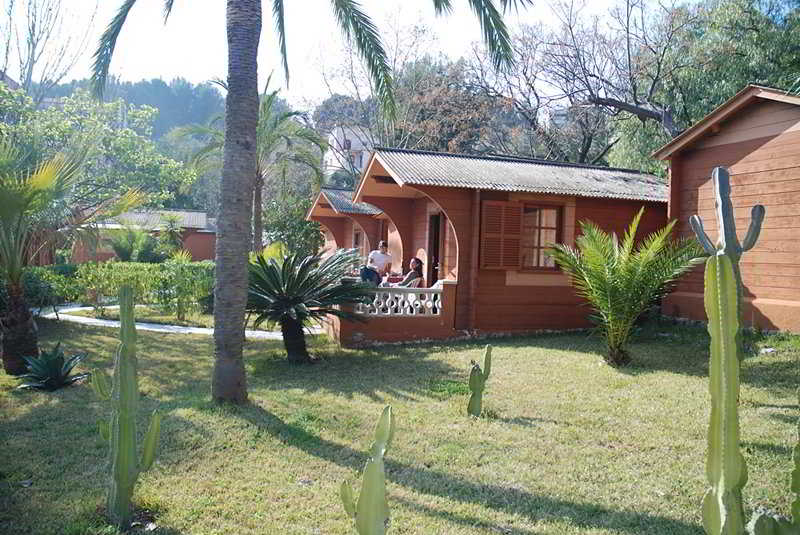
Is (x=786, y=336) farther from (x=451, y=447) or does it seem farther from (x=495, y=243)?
(x=451, y=447)

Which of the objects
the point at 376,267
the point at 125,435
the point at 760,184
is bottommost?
the point at 125,435

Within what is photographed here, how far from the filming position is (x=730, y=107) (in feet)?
34.9

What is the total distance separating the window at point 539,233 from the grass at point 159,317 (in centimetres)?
616

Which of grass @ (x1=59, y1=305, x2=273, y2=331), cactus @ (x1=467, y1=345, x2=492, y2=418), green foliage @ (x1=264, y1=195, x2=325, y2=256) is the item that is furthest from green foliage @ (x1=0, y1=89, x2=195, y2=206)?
cactus @ (x1=467, y1=345, x2=492, y2=418)

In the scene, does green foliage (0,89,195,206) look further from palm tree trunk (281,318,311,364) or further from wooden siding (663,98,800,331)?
wooden siding (663,98,800,331)

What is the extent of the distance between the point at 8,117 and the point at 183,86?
1966 inches

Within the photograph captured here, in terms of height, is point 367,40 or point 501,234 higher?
point 367,40

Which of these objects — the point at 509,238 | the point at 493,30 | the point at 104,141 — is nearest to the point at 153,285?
the point at 104,141

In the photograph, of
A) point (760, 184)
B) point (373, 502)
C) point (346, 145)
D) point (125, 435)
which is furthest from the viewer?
point (346, 145)

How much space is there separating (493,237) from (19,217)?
8061 mm

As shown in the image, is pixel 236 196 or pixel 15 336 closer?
pixel 236 196

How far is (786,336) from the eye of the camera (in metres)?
9.51

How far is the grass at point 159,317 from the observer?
14469 mm

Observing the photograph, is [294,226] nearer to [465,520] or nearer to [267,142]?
[267,142]
